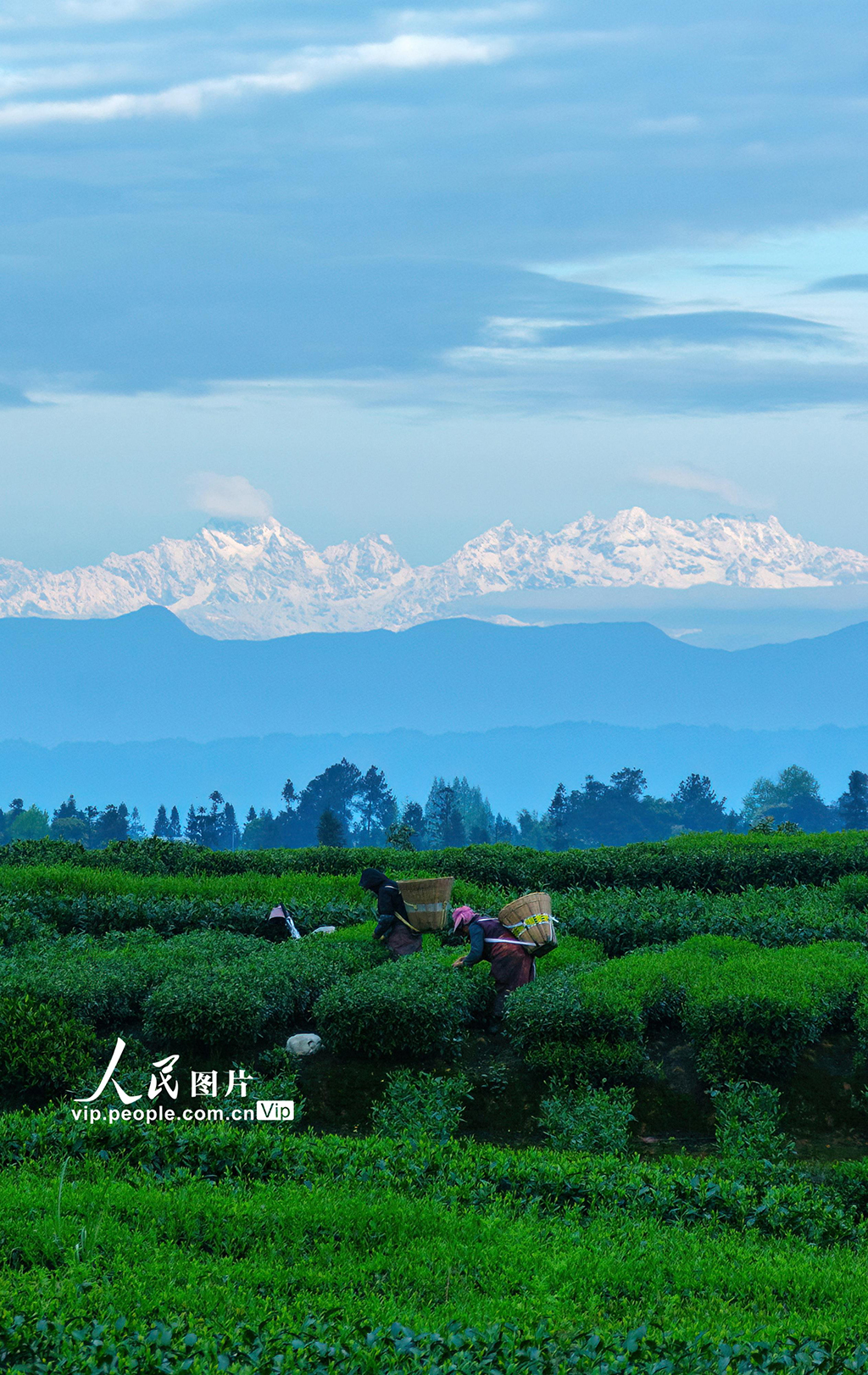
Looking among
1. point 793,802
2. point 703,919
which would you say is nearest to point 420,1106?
point 703,919

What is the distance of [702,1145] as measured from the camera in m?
8.25

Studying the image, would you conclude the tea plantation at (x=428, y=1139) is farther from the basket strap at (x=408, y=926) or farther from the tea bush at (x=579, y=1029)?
the basket strap at (x=408, y=926)

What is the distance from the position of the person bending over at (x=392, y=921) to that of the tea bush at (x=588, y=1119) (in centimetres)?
273

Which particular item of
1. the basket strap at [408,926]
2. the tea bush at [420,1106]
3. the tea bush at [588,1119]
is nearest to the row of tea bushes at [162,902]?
the basket strap at [408,926]

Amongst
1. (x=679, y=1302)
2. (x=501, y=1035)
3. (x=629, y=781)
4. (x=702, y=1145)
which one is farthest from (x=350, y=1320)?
(x=629, y=781)

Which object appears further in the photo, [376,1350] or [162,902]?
[162,902]

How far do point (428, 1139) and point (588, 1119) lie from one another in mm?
1262

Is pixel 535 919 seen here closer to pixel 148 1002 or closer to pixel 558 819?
pixel 148 1002

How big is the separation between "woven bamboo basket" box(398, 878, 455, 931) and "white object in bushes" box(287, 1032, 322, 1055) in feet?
6.71

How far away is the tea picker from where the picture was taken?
9773 mm

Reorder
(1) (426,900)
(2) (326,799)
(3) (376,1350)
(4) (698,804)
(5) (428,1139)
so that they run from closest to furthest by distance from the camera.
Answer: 1. (3) (376,1350)
2. (5) (428,1139)
3. (1) (426,900)
4. (4) (698,804)
5. (2) (326,799)

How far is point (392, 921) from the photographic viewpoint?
36.3 ft

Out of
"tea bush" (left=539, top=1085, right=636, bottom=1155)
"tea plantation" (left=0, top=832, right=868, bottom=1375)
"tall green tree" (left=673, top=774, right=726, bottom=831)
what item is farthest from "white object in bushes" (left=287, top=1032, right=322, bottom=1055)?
"tall green tree" (left=673, top=774, right=726, bottom=831)

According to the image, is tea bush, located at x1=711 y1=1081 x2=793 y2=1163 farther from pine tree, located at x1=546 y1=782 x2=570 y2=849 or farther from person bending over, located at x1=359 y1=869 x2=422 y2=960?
pine tree, located at x1=546 y1=782 x2=570 y2=849
